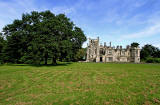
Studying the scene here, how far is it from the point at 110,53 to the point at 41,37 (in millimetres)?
50774

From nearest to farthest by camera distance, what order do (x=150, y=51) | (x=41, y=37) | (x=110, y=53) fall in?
(x=41, y=37)
(x=110, y=53)
(x=150, y=51)

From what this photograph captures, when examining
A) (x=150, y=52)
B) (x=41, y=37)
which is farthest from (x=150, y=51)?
(x=41, y=37)

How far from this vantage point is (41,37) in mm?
24016

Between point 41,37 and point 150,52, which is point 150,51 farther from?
point 41,37

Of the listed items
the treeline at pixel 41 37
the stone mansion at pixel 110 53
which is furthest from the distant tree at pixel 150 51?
the treeline at pixel 41 37

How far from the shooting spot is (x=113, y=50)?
6612 cm

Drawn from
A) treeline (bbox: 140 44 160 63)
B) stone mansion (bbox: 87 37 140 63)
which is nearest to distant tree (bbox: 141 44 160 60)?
treeline (bbox: 140 44 160 63)

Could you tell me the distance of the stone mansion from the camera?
6507cm

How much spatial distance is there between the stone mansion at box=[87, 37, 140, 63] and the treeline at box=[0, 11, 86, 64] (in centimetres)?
3619

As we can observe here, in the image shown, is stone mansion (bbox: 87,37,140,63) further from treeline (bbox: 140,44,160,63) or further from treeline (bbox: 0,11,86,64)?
treeline (bbox: 0,11,86,64)

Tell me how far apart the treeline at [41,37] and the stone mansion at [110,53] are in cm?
3619

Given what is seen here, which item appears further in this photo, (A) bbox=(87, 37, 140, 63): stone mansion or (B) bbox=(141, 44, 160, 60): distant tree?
(B) bbox=(141, 44, 160, 60): distant tree

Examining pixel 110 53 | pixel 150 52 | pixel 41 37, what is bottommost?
pixel 110 53

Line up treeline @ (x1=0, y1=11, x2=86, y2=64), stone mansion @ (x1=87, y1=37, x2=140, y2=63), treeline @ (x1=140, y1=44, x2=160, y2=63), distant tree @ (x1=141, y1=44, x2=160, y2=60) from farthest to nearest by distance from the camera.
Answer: distant tree @ (x1=141, y1=44, x2=160, y2=60), treeline @ (x1=140, y1=44, x2=160, y2=63), stone mansion @ (x1=87, y1=37, x2=140, y2=63), treeline @ (x1=0, y1=11, x2=86, y2=64)
